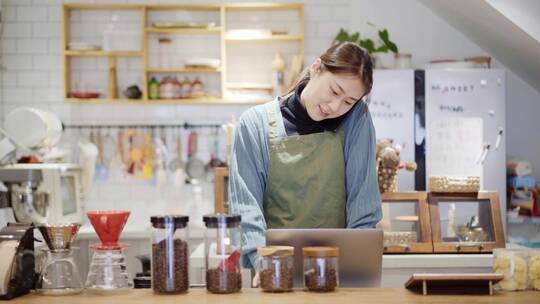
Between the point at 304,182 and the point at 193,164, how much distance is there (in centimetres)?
375

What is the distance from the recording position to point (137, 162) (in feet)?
21.0

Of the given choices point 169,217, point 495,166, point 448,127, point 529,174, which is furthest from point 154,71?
point 169,217

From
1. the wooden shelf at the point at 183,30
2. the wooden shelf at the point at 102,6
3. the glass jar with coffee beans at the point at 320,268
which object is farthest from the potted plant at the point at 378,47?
the glass jar with coffee beans at the point at 320,268

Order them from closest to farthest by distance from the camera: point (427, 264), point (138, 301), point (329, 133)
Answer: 1. point (138, 301)
2. point (329, 133)
3. point (427, 264)

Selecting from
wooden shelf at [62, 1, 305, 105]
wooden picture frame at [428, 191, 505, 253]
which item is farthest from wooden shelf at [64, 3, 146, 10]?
wooden picture frame at [428, 191, 505, 253]

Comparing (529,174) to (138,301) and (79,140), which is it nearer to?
(79,140)

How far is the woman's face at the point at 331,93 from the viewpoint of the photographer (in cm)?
253

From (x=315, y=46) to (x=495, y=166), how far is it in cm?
190

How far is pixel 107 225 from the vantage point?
211cm

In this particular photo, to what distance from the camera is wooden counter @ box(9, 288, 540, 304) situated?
76.1 inches

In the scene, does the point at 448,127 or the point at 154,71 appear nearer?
the point at 448,127

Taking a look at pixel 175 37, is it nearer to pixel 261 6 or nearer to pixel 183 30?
pixel 183 30

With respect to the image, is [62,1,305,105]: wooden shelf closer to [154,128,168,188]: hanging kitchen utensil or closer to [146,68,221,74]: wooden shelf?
[146,68,221,74]: wooden shelf

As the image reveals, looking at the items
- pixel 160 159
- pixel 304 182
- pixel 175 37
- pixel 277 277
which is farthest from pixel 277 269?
pixel 175 37
